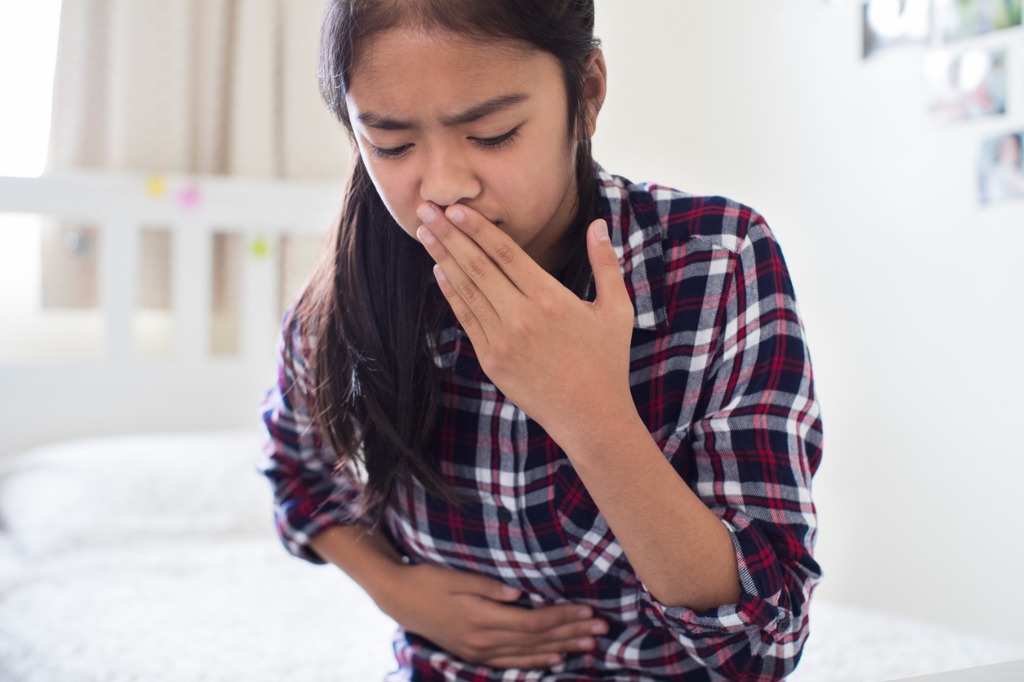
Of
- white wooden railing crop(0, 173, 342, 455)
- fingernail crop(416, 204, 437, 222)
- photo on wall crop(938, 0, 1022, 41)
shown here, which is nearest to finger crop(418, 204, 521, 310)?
fingernail crop(416, 204, 437, 222)

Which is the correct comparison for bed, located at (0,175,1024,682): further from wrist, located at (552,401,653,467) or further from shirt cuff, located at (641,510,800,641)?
wrist, located at (552,401,653,467)

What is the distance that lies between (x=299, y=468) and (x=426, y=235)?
38 centimetres

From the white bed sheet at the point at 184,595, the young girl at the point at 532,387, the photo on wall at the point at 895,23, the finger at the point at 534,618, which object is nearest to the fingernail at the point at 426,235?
the young girl at the point at 532,387

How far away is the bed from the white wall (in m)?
0.43

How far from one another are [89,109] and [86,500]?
1.09 meters

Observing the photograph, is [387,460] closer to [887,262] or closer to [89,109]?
[887,262]

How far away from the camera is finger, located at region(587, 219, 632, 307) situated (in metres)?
0.67

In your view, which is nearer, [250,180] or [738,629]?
[738,629]

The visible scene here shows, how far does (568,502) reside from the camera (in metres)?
0.77

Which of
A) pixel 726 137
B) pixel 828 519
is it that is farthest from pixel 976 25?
pixel 828 519

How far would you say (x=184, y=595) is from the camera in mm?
1495

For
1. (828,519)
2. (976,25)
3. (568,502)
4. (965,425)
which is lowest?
(828,519)

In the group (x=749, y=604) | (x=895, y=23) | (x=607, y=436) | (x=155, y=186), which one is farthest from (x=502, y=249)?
(x=155, y=186)

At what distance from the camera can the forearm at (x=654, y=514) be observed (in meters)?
0.65
